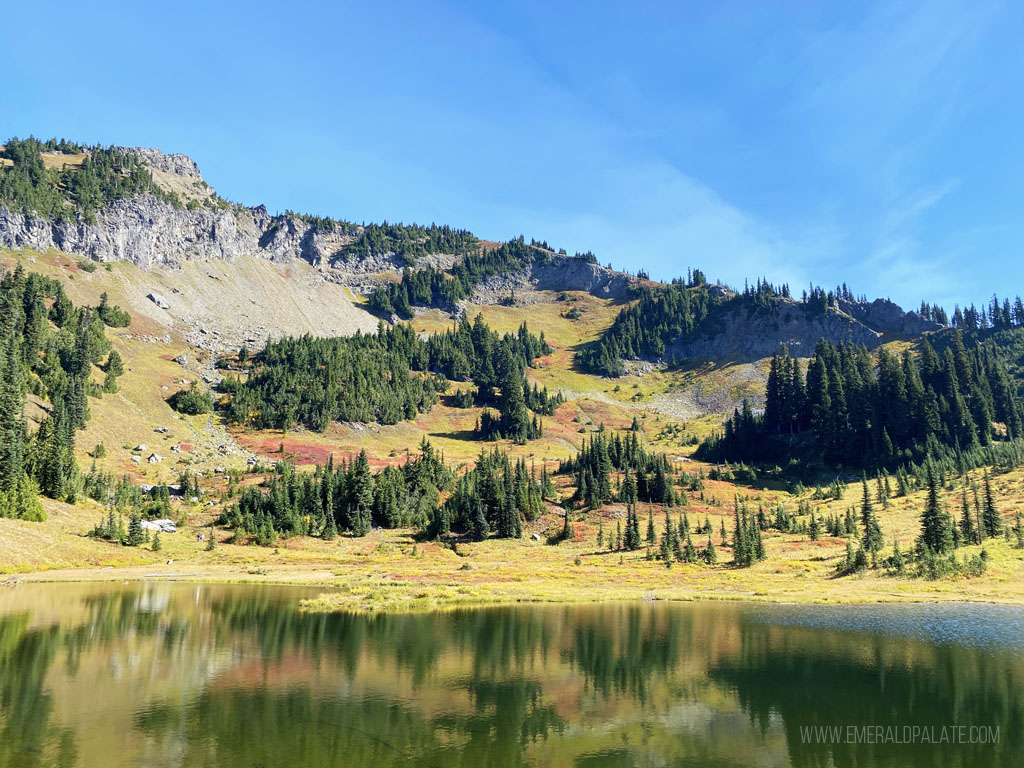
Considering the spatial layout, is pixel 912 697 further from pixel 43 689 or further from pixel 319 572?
pixel 319 572

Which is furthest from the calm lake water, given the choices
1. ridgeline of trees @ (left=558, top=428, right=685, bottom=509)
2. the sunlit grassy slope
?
ridgeline of trees @ (left=558, top=428, right=685, bottom=509)

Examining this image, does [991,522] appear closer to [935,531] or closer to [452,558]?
[935,531]

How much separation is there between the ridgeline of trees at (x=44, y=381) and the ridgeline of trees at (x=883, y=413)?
16605cm

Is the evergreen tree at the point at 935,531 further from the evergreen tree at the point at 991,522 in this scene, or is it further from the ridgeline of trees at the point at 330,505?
the ridgeline of trees at the point at 330,505

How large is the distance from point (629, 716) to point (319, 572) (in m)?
62.8

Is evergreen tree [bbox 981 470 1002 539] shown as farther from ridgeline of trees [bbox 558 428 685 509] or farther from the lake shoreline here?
ridgeline of trees [bbox 558 428 685 509]

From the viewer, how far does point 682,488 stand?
140 meters

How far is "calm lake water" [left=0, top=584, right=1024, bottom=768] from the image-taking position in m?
21.3

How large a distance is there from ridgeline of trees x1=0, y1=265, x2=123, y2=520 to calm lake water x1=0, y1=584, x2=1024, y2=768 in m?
40.2

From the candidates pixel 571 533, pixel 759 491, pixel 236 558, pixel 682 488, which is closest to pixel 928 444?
pixel 759 491

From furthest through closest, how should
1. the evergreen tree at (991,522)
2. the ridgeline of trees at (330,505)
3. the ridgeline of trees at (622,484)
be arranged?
1. the ridgeline of trees at (622,484)
2. the ridgeline of trees at (330,505)
3. the evergreen tree at (991,522)

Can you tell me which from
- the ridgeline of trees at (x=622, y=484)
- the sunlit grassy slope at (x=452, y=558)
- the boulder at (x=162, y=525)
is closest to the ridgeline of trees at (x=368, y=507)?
the sunlit grassy slope at (x=452, y=558)

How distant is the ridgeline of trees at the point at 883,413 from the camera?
155m

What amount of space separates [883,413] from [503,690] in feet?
573
